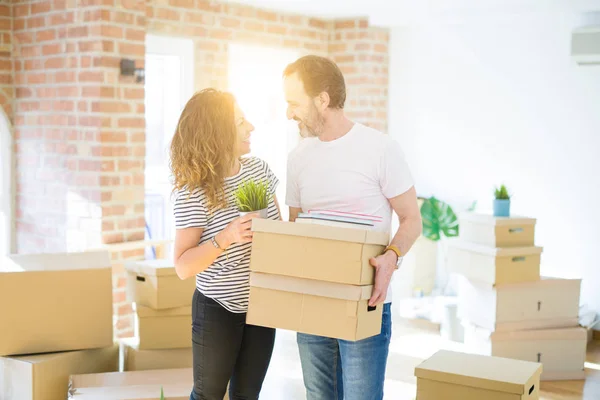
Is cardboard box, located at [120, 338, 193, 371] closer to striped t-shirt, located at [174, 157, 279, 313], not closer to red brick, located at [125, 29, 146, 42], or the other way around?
striped t-shirt, located at [174, 157, 279, 313]

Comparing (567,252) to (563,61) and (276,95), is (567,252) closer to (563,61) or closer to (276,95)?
(563,61)

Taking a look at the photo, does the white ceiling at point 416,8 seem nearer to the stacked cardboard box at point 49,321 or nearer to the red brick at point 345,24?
the red brick at point 345,24

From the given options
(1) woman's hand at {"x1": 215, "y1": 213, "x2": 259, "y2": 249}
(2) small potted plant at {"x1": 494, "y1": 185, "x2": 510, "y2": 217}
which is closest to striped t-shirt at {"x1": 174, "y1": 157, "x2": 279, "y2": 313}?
(1) woman's hand at {"x1": 215, "y1": 213, "x2": 259, "y2": 249}

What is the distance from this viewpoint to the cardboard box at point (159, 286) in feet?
10.9

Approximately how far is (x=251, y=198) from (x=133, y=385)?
1303mm

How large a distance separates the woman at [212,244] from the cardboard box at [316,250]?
0.58 feet

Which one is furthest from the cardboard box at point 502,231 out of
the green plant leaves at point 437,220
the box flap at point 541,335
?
the green plant leaves at point 437,220

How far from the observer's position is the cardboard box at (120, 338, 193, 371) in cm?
330

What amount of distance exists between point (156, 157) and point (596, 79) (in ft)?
10.1

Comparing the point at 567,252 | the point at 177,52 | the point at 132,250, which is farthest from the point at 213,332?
the point at 567,252

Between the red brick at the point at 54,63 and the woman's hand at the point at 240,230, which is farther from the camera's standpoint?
the red brick at the point at 54,63

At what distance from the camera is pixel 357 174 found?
6.72 feet

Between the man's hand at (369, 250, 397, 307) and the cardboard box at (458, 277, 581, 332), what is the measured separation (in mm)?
2530

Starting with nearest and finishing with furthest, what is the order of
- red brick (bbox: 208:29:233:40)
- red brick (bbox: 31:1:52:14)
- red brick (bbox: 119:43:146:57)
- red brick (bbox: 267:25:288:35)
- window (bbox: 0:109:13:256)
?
1. red brick (bbox: 119:43:146:57)
2. red brick (bbox: 31:1:52:14)
3. window (bbox: 0:109:13:256)
4. red brick (bbox: 208:29:233:40)
5. red brick (bbox: 267:25:288:35)
